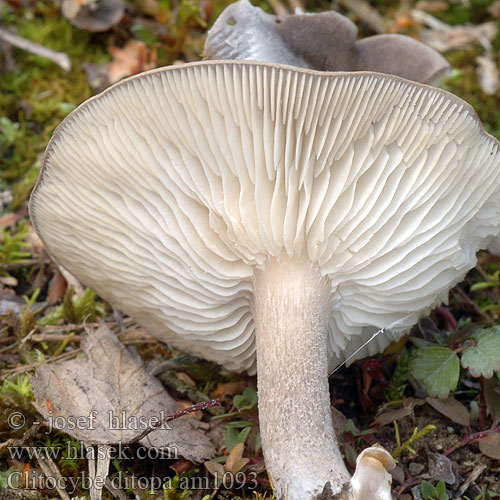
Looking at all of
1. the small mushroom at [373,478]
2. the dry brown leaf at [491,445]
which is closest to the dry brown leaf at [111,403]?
the small mushroom at [373,478]

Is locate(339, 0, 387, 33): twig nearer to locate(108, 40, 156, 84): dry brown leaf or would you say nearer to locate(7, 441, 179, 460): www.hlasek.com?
locate(108, 40, 156, 84): dry brown leaf

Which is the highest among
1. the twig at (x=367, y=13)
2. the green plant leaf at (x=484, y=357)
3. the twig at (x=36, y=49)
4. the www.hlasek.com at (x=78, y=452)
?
the twig at (x=367, y=13)

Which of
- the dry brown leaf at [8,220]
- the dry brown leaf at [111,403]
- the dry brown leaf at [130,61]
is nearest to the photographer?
the dry brown leaf at [111,403]

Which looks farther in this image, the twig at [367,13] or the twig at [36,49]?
the twig at [367,13]

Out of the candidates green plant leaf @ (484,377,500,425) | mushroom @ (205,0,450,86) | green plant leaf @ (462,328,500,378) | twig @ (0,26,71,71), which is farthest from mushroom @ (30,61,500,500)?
twig @ (0,26,71,71)

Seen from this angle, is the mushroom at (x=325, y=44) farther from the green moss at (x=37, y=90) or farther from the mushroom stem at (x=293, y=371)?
the green moss at (x=37, y=90)

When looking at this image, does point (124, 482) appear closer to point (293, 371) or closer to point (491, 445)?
point (293, 371)

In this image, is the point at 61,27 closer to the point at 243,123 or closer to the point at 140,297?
the point at 140,297

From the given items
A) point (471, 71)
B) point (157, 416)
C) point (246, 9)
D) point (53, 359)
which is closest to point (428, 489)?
point (157, 416)
